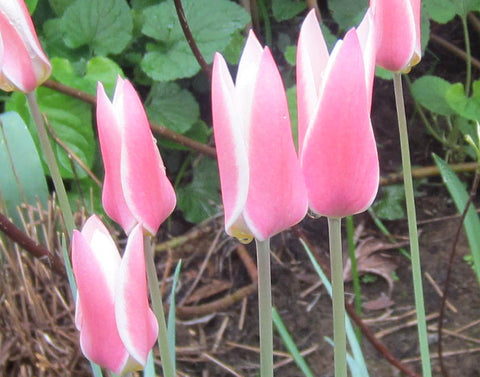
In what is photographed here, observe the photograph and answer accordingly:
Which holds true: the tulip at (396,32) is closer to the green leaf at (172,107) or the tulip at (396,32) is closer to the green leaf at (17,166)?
the green leaf at (17,166)

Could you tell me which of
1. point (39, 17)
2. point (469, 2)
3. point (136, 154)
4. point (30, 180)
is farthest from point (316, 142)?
point (39, 17)

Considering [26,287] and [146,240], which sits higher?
[146,240]

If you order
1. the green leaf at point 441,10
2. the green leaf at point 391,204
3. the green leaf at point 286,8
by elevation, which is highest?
the green leaf at point 441,10

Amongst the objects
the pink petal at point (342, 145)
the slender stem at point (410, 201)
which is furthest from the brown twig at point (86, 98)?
the pink petal at point (342, 145)

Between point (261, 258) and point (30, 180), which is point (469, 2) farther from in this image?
point (261, 258)

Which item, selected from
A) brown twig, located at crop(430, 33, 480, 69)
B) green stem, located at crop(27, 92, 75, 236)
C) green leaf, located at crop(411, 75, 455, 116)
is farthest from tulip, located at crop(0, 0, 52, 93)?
brown twig, located at crop(430, 33, 480, 69)

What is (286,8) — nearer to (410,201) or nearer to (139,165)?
(410,201)
